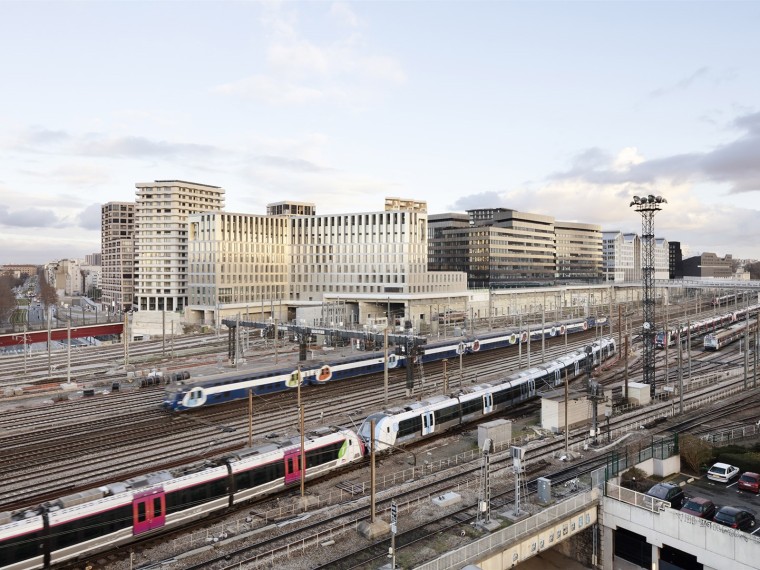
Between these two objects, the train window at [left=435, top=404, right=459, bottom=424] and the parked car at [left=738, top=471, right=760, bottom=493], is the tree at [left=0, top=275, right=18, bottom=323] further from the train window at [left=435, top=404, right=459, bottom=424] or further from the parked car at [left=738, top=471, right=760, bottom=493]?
the parked car at [left=738, top=471, right=760, bottom=493]

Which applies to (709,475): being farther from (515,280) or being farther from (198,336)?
(515,280)

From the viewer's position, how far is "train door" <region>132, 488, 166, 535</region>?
22172mm

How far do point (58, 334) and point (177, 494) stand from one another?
254ft

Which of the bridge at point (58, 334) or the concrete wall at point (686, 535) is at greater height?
the bridge at point (58, 334)

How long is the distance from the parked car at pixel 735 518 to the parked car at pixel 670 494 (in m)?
2.20

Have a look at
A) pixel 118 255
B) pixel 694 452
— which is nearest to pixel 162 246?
pixel 118 255

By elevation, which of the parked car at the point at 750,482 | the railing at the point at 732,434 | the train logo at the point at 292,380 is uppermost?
the train logo at the point at 292,380

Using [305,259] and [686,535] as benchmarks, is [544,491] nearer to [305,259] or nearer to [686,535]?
[686,535]

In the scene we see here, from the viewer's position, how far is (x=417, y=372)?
62.3 m

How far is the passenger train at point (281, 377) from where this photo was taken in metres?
43.5

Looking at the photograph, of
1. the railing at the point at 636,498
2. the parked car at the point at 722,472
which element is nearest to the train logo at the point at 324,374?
the railing at the point at 636,498

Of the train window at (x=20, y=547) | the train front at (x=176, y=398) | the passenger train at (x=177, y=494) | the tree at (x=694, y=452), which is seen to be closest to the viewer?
the train window at (x=20, y=547)

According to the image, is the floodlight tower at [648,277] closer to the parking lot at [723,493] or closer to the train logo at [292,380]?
the parking lot at [723,493]

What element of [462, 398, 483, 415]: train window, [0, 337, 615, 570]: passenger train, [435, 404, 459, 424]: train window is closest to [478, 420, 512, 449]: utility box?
[435, 404, 459, 424]: train window
